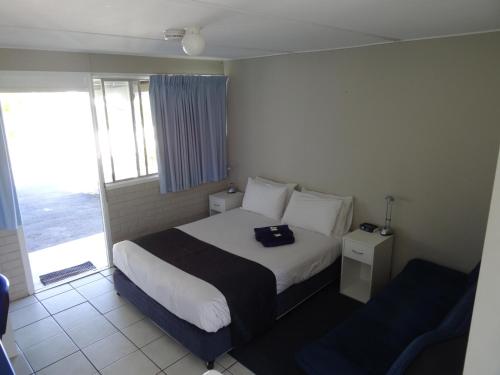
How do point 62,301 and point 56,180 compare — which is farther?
point 56,180

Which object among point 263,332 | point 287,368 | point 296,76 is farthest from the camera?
point 296,76

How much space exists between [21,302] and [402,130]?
3.95 metres

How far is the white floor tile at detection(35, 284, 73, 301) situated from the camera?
3527 millimetres

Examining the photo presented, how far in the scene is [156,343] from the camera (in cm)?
282

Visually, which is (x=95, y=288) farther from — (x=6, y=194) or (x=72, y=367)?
(x=6, y=194)

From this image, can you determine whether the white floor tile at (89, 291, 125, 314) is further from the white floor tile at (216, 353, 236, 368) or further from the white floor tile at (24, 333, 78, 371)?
the white floor tile at (216, 353, 236, 368)

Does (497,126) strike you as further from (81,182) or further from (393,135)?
(81,182)

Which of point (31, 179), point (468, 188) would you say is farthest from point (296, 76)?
point (31, 179)

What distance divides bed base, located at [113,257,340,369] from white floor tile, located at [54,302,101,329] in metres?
0.29

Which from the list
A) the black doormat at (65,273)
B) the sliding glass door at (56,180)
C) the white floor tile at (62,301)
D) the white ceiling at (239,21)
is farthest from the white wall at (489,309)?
the black doormat at (65,273)

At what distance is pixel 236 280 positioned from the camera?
272cm

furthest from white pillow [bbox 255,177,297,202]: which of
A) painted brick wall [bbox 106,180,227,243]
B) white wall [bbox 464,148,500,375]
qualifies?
white wall [bbox 464,148,500,375]

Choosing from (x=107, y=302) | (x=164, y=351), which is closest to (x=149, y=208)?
(x=107, y=302)

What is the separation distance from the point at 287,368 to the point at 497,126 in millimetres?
2389
